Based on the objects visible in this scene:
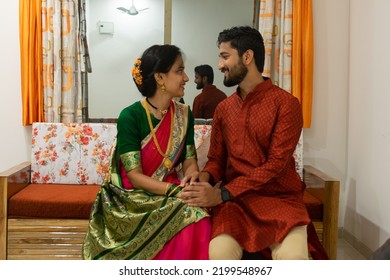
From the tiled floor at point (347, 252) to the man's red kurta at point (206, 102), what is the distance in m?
1.32

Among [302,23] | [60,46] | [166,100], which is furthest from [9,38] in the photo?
[302,23]

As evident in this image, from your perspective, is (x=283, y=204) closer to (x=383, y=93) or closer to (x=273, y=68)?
(x=383, y=93)

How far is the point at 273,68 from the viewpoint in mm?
3467

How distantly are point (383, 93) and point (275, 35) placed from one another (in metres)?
0.97

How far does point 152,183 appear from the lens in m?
1.93

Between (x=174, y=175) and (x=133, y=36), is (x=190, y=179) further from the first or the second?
(x=133, y=36)

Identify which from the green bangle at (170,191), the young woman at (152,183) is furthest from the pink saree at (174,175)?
the green bangle at (170,191)

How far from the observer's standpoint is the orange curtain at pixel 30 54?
10.7 ft

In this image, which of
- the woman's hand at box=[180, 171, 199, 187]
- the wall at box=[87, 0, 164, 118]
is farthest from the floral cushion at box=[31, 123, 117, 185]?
the woman's hand at box=[180, 171, 199, 187]

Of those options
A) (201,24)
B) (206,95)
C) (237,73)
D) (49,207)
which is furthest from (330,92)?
(49,207)

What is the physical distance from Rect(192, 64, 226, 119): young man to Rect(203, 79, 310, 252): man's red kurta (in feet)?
4.63

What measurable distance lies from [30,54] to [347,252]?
259 centimetres
